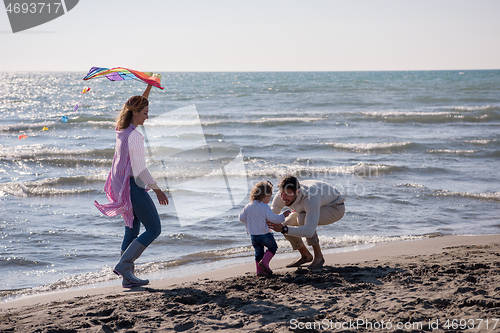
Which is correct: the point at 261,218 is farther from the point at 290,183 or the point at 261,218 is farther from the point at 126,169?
the point at 126,169

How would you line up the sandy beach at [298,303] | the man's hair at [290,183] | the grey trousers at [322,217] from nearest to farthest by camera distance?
the sandy beach at [298,303]
the man's hair at [290,183]
the grey trousers at [322,217]

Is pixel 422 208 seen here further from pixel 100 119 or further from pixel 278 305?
pixel 100 119

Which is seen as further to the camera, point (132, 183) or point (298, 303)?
point (132, 183)

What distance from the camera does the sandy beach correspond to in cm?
308

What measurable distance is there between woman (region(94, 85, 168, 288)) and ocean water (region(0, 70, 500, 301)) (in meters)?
1.12

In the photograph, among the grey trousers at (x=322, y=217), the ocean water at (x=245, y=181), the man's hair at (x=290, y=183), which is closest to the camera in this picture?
the man's hair at (x=290, y=183)

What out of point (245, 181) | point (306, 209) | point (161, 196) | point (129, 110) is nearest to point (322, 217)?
point (306, 209)

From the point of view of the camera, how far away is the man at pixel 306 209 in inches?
169

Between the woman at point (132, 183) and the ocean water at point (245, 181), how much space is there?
1116 millimetres

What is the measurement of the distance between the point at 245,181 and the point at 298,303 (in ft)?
22.4

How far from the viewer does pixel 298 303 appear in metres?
3.48

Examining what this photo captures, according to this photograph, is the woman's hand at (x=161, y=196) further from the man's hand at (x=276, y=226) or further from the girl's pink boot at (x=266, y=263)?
the girl's pink boot at (x=266, y=263)

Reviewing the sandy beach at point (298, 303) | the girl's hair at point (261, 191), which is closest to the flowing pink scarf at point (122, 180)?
the sandy beach at point (298, 303)

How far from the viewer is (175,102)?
109ft
